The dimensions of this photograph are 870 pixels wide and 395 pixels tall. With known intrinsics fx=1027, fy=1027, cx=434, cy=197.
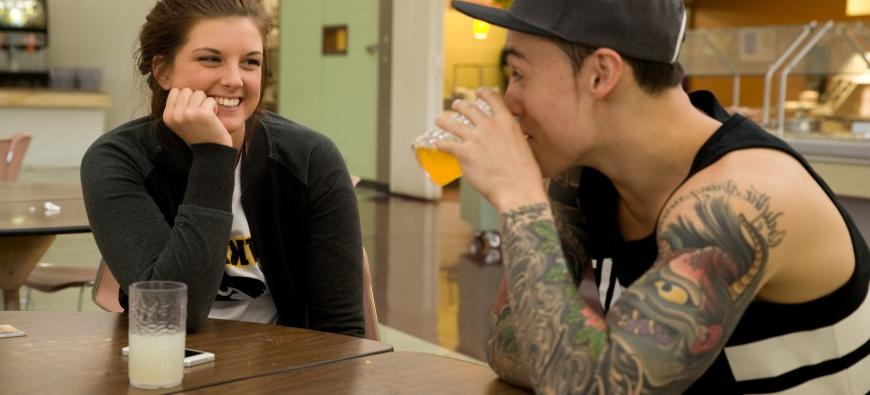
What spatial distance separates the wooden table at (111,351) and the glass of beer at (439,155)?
10.5 inches

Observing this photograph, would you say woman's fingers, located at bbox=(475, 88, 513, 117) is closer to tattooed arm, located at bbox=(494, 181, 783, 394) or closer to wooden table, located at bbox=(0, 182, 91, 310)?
tattooed arm, located at bbox=(494, 181, 783, 394)

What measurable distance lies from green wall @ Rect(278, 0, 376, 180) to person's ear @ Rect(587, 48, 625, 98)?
8142 millimetres

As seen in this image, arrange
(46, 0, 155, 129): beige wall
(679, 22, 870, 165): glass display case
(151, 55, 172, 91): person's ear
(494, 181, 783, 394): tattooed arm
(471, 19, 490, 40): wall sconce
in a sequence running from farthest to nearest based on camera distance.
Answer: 1. (46, 0, 155, 129): beige wall
2. (471, 19, 490, 40): wall sconce
3. (679, 22, 870, 165): glass display case
4. (151, 55, 172, 91): person's ear
5. (494, 181, 783, 394): tattooed arm

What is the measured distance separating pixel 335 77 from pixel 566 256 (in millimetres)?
8490

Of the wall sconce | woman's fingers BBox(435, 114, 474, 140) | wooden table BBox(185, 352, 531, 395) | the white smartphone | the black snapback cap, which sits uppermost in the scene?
the wall sconce

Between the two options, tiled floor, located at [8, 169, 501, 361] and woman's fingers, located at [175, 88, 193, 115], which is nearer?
woman's fingers, located at [175, 88, 193, 115]

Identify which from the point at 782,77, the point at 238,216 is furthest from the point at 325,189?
the point at 782,77

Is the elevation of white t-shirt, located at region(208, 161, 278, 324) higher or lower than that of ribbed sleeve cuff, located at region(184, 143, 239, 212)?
lower

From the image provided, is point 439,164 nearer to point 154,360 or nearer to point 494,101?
point 494,101

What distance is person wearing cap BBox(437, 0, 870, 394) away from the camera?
1.15 meters

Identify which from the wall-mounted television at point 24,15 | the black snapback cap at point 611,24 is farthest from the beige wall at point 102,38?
the black snapback cap at point 611,24

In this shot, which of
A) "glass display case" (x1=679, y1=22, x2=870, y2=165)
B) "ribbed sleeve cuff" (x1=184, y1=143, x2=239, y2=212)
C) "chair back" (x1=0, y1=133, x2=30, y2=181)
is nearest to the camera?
"ribbed sleeve cuff" (x1=184, y1=143, x2=239, y2=212)

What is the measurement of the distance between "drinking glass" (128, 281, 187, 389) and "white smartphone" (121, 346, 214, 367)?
85 mm

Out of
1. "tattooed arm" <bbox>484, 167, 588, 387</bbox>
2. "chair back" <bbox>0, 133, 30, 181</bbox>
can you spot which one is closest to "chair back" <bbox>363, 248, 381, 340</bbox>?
"tattooed arm" <bbox>484, 167, 588, 387</bbox>
